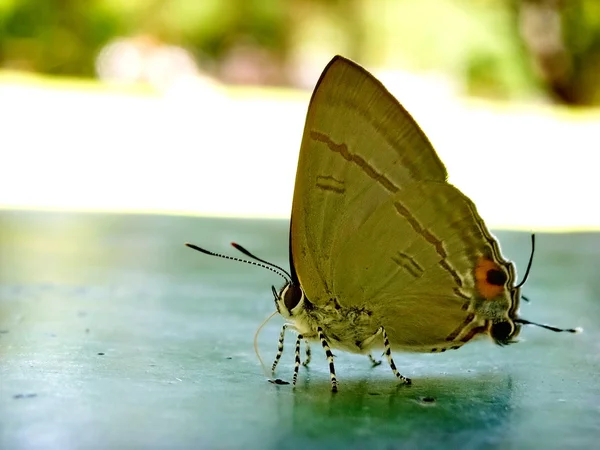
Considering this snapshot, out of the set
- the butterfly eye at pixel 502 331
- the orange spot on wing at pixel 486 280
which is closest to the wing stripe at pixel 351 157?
the orange spot on wing at pixel 486 280

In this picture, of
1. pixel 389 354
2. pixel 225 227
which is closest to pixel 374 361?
pixel 389 354

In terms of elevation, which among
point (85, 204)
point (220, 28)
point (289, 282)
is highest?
point (220, 28)

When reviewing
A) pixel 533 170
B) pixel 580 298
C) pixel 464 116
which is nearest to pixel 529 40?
pixel 464 116

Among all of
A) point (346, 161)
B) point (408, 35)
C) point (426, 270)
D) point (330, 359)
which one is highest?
point (408, 35)

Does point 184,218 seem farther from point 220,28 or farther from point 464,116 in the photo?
point 220,28

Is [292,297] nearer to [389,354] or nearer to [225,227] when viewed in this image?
[389,354]

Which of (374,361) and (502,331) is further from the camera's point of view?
(374,361)

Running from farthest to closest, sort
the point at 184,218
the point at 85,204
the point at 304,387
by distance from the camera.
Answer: the point at 85,204, the point at 184,218, the point at 304,387

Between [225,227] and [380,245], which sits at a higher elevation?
[380,245]
